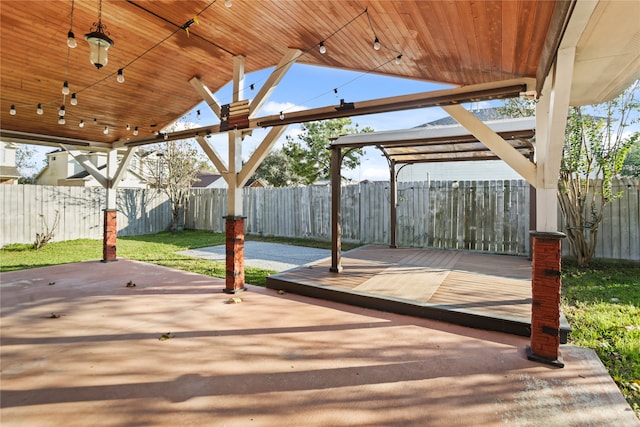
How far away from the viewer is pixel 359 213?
30.7ft

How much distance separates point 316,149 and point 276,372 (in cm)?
1611

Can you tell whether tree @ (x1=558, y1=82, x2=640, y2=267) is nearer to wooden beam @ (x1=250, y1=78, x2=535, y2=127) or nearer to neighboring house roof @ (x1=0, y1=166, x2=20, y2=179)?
wooden beam @ (x1=250, y1=78, x2=535, y2=127)

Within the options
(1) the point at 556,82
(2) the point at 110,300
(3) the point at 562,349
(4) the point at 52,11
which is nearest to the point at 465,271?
(3) the point at 562,349

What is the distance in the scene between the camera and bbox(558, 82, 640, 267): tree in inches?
228

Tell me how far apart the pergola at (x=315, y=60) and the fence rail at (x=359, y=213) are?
3.85m

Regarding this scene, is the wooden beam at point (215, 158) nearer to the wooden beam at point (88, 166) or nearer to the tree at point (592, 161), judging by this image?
the wooden beam at point (88, 166)

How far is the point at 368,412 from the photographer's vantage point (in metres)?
2.10

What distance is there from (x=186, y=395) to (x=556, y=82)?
343 cm

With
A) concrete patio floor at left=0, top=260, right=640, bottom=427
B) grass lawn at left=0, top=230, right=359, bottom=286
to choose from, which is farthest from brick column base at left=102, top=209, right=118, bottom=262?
concrete patio floor at left=0, top=260, right=640, bottom=427

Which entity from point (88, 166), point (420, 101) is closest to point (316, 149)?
point (88, 166)

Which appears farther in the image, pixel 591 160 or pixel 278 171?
pixel 278 171

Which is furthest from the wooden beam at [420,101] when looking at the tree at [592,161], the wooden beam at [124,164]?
the wooden beam at [124,164]

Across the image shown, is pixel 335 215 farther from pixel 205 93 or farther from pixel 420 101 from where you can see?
pixel 205 93

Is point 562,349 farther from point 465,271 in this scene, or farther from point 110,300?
point 110,300
